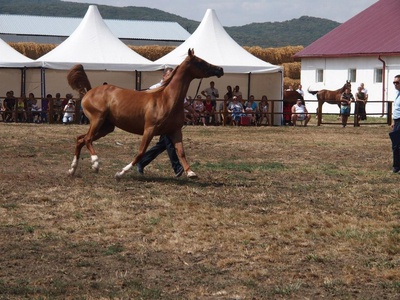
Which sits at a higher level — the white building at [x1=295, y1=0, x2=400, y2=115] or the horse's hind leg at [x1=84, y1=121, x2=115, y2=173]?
the white building at [x1=295, y1=0, x2=400, y2=115]

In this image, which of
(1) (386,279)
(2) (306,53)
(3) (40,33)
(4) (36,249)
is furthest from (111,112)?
(3) (40,33)

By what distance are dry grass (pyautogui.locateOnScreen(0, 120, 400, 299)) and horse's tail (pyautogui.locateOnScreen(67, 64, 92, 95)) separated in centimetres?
134

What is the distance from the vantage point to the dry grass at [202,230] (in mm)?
7809

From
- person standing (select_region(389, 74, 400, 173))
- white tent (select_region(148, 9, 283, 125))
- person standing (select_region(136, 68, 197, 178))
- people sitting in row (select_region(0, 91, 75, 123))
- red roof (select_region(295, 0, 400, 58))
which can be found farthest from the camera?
red roof (select_region(295, 0, 400, 58))

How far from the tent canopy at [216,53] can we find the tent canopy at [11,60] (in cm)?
396

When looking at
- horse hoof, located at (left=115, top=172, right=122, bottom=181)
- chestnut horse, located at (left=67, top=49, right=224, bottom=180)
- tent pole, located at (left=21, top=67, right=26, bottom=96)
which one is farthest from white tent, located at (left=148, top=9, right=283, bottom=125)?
horse hoof, located at (left=115, top=172, right=122, bottom=181)

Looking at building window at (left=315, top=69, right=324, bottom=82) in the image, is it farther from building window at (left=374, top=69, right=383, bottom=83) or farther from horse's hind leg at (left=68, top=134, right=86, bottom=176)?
horse's hind leg at (left=68, top=134, right=86, bottom=176)

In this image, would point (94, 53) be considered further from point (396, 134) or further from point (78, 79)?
point (396, 134)

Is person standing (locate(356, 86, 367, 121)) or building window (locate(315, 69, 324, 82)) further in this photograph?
building window (locate(315, 69, 324, 82))

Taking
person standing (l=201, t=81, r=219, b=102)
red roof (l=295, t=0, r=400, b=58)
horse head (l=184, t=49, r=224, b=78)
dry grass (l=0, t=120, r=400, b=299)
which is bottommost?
dry grass (l=0, t=120, r=400, b=299)

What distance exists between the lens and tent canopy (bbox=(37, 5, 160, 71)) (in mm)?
30984

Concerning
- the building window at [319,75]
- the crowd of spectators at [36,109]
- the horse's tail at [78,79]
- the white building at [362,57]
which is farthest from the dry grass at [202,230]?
the building window at [319,75]

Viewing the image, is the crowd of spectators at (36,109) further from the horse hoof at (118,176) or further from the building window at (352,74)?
the building window at (352,74)

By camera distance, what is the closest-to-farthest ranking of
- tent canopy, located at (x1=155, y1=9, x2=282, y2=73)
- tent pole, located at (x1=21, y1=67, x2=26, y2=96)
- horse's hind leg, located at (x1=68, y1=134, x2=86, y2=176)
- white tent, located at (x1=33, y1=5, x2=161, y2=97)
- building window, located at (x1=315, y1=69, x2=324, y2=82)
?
1. horse's hind leg, located at (x1=68, y1=134, x2=86, y2=176)
2. white tent, located at (x1=33, y1=5, x2=161, y2=97)
3. tent canopy, located at (x1=155, y1=9, x2=282, y2=73)
4. tent pole, located at (x1=21, y1=67, x2=26, y2=96)
5. building window, located at (x1=315, y1=69, x2=324, y2=82)
